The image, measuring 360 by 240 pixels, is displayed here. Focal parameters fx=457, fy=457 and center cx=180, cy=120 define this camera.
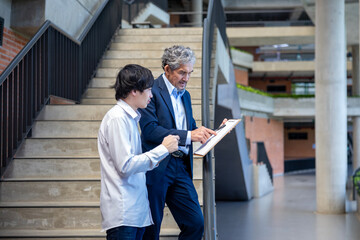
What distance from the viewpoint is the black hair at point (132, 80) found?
88.6 inches

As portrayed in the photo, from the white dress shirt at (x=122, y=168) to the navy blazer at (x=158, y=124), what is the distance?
382mm

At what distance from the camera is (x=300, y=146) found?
1427 inches

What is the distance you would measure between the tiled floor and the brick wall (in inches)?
161

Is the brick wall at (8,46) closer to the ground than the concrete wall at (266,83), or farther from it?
closer to the ground

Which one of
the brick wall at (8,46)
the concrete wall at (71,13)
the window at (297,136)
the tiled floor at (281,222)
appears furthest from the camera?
the window at (297,136)

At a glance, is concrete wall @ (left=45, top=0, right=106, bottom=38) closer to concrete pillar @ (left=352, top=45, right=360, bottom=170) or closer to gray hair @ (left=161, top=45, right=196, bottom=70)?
gray hair @ (left=161, top=45, right=196, bottom=70)

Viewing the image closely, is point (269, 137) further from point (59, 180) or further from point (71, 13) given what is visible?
point (59, 180)

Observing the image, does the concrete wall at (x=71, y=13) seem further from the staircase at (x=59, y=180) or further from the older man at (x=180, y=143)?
the older man at (x=180, y=143)

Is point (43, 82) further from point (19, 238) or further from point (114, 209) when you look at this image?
point (114, 209)

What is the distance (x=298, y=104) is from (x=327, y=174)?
14987 mm

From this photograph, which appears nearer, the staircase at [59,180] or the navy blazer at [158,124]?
the navy blazer at [158,124]

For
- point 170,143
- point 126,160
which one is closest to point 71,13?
point 170,143

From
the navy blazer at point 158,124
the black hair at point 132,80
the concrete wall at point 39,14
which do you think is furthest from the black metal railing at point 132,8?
the black hair at point 132,80

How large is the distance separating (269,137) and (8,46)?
21.6 m
